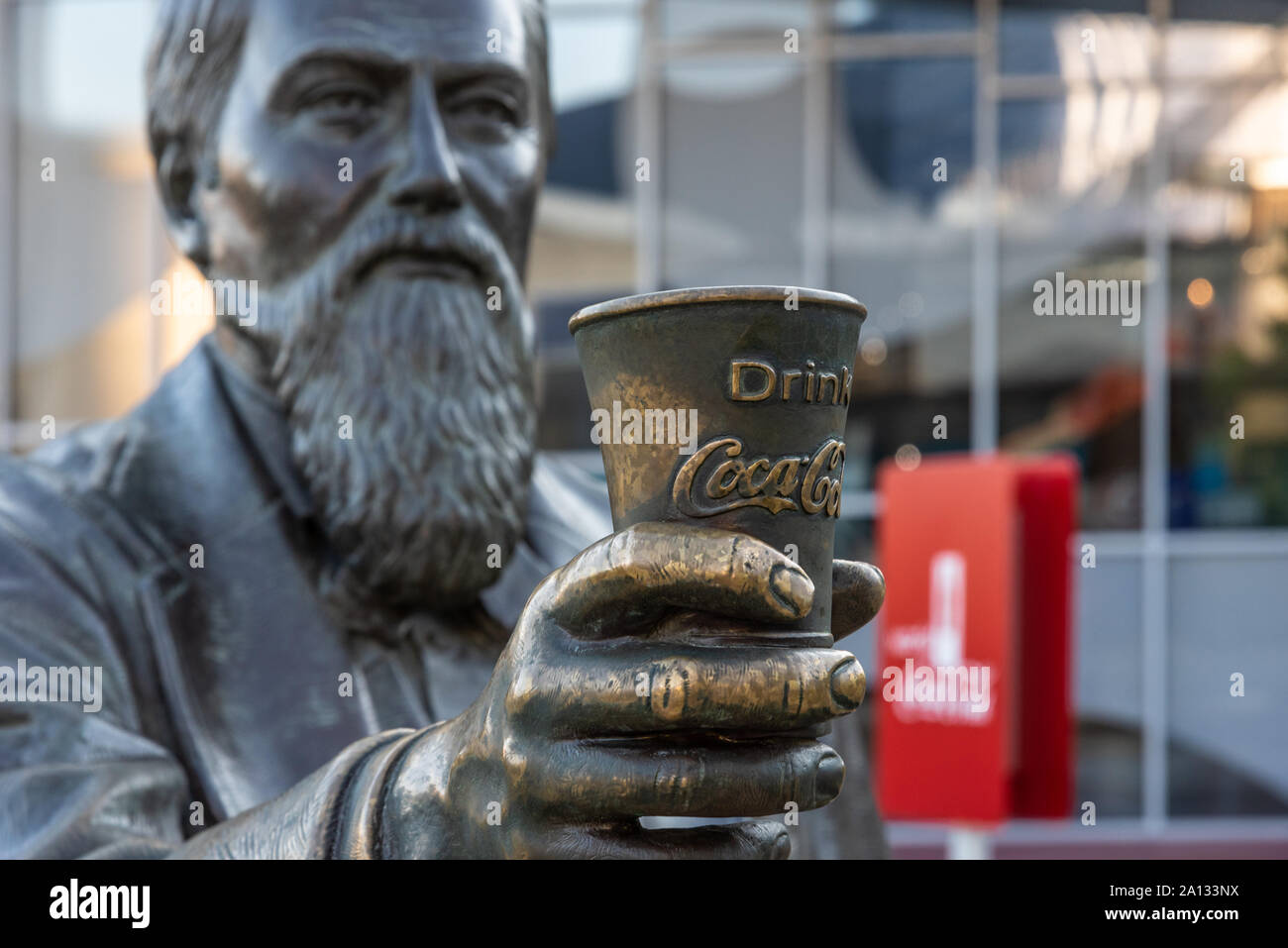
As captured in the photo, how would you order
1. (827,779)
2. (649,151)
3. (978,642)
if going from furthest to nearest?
(649,151) < (978,642) < (827,779)

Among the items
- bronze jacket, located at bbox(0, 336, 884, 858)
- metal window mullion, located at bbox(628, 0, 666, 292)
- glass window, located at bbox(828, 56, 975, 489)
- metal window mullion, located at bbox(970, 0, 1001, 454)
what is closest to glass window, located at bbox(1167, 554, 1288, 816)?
metal window mullion, located at bbox(970, 0, 1001, 454)

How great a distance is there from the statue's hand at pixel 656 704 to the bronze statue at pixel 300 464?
22.0 inches

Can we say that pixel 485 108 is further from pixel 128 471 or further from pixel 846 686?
pixel 846 686

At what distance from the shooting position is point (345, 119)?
8.16 ft

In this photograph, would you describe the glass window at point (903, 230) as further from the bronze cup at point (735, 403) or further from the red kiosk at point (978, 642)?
the bronze cup at point (735, 403)

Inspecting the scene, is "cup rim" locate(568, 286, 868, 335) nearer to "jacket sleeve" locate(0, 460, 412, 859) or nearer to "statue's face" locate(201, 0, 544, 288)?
"jacket sleeve" locate(0, 460, 412, 859)

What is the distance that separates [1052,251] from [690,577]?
10181mm

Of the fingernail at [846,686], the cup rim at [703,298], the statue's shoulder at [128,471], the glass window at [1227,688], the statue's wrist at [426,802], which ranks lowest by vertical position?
the glass window at [1227,688]

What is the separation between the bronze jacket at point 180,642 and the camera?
2043 mm

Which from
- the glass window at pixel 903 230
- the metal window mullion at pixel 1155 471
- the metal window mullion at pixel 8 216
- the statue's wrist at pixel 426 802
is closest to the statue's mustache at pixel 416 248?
the statue's wrist at pixel 426 802

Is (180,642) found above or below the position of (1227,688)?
above

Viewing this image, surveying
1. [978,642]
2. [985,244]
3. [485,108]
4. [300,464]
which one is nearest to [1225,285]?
[985,244]

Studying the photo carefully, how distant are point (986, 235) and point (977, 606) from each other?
5.10 meters
